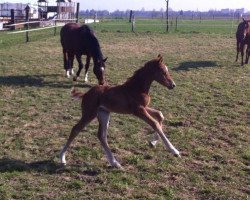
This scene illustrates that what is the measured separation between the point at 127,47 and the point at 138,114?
14.7m

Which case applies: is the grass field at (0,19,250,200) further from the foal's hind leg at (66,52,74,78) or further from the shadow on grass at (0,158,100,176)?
the foal's hind leg at (66,52,74,78)

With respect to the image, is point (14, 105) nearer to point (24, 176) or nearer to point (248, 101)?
point (24, 176)

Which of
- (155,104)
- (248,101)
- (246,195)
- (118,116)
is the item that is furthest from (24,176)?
(248,101)

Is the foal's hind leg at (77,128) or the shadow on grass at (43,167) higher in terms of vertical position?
the foal's hind leg at (77,128)

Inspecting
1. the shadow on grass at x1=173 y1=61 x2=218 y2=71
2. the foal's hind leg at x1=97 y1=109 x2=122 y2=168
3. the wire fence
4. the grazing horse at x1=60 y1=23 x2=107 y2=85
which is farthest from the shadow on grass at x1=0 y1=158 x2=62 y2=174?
the wire fence

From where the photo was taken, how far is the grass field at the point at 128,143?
15.9 ft

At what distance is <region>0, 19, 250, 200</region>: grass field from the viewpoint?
4840 millimetres

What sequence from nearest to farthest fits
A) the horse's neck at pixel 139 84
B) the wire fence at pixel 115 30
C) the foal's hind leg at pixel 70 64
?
the horse's neck at pixel 139 84 < the foal's hind leg at pixel 70 64 < the wire fence at pixel 115 30

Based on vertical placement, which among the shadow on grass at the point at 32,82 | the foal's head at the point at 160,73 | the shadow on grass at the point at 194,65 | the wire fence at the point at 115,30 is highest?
the wire fence at the point at 115,30

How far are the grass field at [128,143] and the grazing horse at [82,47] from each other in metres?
0.60

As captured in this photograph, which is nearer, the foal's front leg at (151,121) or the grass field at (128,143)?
the grass field at (128,143)

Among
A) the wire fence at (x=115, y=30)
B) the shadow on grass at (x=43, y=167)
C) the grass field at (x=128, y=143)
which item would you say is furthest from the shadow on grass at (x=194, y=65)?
the shadow on grass at (x=43, y=167)

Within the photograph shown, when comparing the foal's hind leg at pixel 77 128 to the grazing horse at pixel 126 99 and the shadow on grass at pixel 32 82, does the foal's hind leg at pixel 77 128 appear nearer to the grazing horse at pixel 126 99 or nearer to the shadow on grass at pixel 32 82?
the grazing horse at pixel 126 99

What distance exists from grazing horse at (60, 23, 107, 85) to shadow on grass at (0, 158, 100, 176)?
458 centimetres
